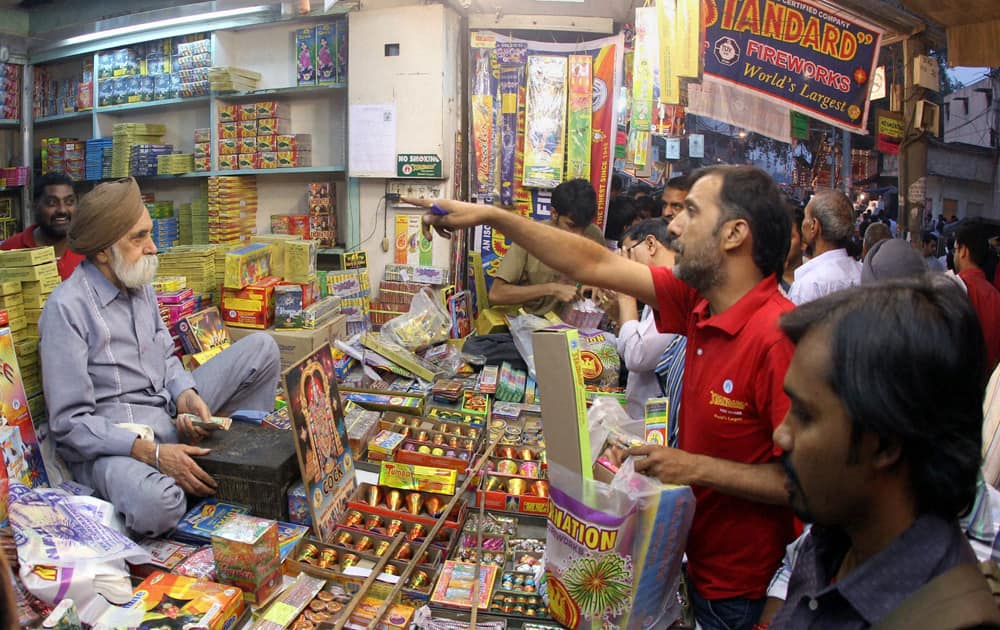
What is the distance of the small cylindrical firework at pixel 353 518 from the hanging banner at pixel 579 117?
3673 mm

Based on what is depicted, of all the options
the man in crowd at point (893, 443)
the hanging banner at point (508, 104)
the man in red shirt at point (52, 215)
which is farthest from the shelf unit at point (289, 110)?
the man in crowd at point (893, 443)

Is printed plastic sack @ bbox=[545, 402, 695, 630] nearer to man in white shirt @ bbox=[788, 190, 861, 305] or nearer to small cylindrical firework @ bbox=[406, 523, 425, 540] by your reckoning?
small cylindrical firework @ bbox=[406, 523, 425, 540]

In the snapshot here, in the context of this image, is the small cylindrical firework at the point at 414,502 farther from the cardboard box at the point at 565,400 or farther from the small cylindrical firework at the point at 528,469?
the cardboard box at the point at 565,400

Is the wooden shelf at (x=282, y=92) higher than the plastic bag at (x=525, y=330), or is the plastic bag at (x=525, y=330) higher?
the wooden shelf at (x=282, y=92)

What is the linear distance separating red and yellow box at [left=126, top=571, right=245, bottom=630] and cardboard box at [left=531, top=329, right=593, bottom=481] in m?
1.07

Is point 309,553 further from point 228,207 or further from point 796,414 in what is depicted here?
point 228,207

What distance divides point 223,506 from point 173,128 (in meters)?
5.47

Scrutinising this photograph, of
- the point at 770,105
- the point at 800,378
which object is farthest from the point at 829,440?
the point at 770,105

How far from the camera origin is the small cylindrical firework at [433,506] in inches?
106

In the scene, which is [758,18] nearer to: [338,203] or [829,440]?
[338,203]

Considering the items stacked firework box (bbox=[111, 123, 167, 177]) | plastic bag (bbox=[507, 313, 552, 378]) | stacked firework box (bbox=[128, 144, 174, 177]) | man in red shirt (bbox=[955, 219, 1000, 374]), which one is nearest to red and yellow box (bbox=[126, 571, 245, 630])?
plastic bag (bbox=[507, 313, 552, 378])

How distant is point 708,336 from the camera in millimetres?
1733

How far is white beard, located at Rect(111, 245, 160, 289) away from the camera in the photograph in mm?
2834

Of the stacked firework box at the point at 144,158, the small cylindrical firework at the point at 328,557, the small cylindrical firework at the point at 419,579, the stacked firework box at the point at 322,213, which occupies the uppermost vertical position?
the stacked firework box at the point at 144,158
